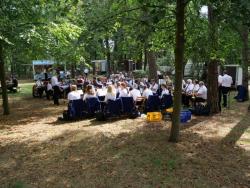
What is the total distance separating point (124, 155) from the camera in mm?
9227


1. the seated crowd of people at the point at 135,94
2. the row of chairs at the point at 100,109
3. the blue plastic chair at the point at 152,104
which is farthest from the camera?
the blue plastic chair at the point at 152,104

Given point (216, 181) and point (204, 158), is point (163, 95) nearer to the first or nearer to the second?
point (204, 158)

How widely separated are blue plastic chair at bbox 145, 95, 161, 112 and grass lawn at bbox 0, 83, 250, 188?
206 centimetres

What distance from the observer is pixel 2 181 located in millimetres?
7734

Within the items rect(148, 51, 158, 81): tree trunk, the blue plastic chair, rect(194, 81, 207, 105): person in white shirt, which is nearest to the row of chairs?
the blue plastic chair

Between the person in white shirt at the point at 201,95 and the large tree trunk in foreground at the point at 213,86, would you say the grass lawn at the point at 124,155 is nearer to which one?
the large tree trunk in foreground at the point at 213,86

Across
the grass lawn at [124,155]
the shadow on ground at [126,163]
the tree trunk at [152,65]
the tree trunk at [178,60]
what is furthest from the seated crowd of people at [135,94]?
the tree trunk at [152,65]

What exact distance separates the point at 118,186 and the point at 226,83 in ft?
41.6

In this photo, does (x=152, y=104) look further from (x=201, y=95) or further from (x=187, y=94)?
(x=187, y=94)

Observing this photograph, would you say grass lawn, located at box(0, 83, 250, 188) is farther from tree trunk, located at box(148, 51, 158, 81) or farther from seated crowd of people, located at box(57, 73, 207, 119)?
tree trunk, located at box(148, 51, 158, 81)

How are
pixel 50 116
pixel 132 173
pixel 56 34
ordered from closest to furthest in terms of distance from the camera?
1. pixel 132 173
2. pixel 56 34
3. pixel 50 116

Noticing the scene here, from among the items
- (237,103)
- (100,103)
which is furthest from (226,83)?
(100,103)

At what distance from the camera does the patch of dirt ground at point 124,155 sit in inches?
306

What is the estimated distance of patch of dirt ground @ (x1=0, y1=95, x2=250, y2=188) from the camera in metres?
7.77
